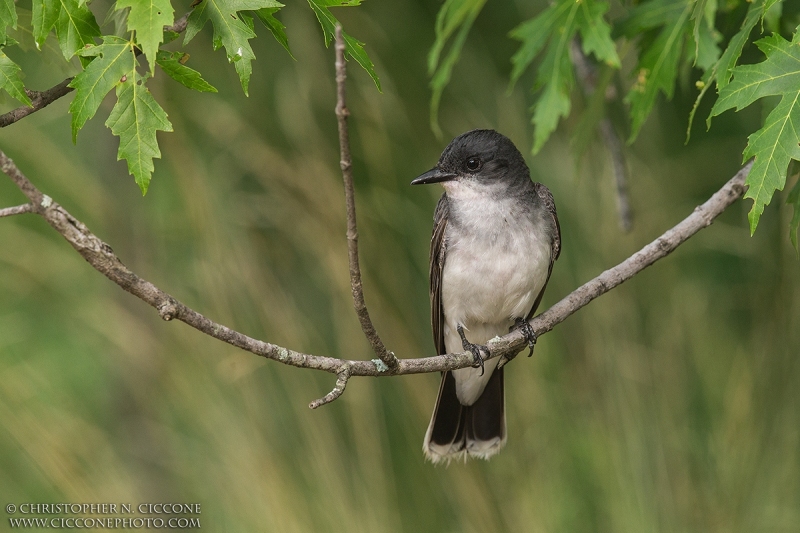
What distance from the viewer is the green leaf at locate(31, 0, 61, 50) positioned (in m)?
2.92

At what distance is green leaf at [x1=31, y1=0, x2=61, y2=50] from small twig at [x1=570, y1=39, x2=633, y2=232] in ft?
11.2

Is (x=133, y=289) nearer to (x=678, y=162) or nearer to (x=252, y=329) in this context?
(x=252, y=329)

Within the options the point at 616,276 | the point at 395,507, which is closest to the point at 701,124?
the point at 616,276

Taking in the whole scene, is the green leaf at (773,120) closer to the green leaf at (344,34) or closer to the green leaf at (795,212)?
the green leaf at (795,212)

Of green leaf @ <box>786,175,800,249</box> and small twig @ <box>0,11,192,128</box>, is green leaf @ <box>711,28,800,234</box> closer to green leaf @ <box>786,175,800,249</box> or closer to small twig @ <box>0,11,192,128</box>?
green leaf @ <box>786,175,800,249</box>

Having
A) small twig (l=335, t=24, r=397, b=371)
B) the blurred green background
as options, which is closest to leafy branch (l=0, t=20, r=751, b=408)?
small twig (l=335, t=24, r=397, b=371)

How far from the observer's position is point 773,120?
3.02m

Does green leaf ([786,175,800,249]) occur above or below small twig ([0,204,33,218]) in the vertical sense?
below

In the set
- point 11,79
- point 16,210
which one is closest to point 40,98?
point 11,79

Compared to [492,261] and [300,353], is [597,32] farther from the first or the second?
[300,353]

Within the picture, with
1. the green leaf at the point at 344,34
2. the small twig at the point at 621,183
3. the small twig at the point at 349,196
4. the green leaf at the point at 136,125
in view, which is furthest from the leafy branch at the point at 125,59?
the small twig at the point at 621,183

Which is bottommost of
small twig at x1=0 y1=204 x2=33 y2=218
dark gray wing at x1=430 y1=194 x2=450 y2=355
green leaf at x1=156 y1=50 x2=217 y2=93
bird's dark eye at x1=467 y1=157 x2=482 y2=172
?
dark gray wing at x1=430 y1=194 x2=450 y2=355

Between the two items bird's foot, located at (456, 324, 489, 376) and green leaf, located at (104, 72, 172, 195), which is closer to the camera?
green leaf, located at (104, 72, 172, 195)

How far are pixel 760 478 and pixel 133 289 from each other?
193 inches
